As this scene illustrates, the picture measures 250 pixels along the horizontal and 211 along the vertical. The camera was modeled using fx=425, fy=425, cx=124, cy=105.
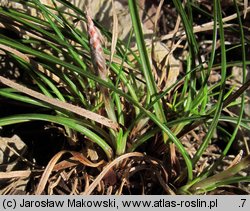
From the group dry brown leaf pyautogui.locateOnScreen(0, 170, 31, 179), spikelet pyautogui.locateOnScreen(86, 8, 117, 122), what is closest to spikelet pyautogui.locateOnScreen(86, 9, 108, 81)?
spikelet pyautogui.locateOnScreen(86, 8, 117, 122)

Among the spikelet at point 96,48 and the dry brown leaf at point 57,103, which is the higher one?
the spikelet at point 96,48

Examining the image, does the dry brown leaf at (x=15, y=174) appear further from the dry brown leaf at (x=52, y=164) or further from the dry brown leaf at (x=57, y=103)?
the dry brown leaf at (x=57, y=103)

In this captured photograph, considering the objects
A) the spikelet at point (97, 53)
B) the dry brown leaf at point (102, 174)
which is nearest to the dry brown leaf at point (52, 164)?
the dry brown leaf at point (102, 174)

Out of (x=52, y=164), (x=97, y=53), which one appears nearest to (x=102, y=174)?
(x=52, y=164)

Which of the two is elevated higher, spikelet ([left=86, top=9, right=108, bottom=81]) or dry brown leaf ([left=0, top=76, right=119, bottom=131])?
spikelet ([left=86, top=9, right=108, bottom=81])

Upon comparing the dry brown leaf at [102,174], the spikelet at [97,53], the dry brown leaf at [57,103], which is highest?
the spikelet at [97,53]

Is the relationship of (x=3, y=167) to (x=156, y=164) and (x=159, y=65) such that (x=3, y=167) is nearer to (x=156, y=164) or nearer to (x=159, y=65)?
(x=156, y=164)

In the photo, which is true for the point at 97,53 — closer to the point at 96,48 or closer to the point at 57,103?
the point at 96,48

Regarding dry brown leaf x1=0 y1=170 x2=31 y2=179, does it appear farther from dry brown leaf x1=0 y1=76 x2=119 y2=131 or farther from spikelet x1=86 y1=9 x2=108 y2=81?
spikelet x1=86 y1=9 x2=108 y2=81

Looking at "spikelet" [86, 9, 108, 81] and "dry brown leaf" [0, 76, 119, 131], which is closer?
"spikelet" [86, 9, 108, 81]

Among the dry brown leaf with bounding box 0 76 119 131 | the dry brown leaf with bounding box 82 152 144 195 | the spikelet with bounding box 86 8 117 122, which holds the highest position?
the spikelet with bounding box 86 8 117 122
